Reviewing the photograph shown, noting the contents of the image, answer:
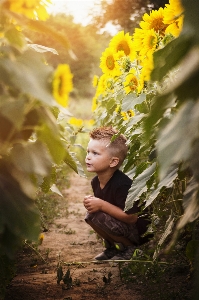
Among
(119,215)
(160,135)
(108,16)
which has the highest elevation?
(108,16)

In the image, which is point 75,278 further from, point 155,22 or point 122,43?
point 122,43

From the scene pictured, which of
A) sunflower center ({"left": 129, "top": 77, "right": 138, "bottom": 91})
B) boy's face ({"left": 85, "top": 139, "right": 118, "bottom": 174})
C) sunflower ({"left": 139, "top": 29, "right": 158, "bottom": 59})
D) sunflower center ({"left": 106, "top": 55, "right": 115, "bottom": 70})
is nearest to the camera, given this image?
sunflower ({"left": 139, "top": 29, "right": 158, "bottom": 59})

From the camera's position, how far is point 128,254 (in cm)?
219

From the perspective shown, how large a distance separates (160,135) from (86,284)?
1.49 meters

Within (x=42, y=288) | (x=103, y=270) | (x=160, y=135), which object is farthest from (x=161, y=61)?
(x=103, y=270)

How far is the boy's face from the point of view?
2.35 m

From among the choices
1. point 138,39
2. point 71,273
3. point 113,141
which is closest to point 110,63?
point 113,141

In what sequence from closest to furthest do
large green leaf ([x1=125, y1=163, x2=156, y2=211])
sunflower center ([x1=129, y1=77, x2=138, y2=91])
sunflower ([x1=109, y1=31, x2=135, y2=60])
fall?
large green leaf ([x1=125, y1=163, x2=156, y2=211]), sunflower center ([x1=129, y1=77, x2=138, y2=91]), sunflower ([x1=109, y1=31, x2=135, y2=60])

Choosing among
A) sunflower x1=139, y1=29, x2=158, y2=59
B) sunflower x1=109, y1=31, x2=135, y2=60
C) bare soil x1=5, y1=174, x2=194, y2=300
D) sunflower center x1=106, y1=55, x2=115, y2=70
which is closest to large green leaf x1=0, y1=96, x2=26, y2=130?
bare soil x1=5, y1=174, x2=194, y2=300

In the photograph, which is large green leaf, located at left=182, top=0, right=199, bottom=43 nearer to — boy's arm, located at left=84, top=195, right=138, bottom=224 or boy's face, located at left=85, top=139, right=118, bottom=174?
boy's arm, located at left=84, top=195, right=138, bottom=224

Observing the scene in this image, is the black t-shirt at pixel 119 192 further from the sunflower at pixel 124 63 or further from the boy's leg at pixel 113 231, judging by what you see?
the sunflower at pixel 124 63

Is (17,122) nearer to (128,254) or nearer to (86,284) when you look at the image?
(86,284)

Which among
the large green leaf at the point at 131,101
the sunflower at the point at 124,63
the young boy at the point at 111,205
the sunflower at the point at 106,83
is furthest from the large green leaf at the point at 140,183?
the sunflower at the point at 106,83

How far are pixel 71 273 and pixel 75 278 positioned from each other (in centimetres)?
10
